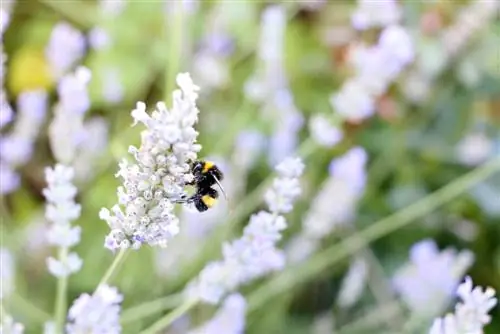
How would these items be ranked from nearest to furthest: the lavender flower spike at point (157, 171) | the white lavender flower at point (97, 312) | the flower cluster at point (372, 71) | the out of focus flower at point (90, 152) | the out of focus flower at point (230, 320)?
1. the lavender flower spike at point (157, 171)
2. the white lavender flower at point (97, 312)
3. the out of focus flower at point (230, 320)
4. the flower cluster at point (372, 71)
5. the out of focus flower at point (90, 152)

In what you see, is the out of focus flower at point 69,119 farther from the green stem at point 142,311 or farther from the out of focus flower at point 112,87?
the out of focus flower at point 112,87

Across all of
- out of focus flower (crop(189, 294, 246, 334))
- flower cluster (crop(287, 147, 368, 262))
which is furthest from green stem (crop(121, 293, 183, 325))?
flower cluster (crop(287, 147, 368, 262))

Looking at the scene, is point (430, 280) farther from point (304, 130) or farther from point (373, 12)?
point (304, 130)

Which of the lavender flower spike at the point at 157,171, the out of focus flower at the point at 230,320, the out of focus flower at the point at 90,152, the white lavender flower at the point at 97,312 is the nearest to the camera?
the lavender flower spike at the point at 157,171

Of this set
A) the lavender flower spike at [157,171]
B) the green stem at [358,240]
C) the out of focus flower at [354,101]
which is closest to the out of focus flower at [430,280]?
the green stem at [358,240]

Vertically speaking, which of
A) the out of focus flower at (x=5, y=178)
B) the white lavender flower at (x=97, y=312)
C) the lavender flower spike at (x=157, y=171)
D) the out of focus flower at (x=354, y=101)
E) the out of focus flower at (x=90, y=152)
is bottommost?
the lavender flower spike at (x=157, y=171)

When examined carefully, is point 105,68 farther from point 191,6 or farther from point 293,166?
point 293,166

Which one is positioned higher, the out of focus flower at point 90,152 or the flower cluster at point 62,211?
the out of focus flower at point 90,152
